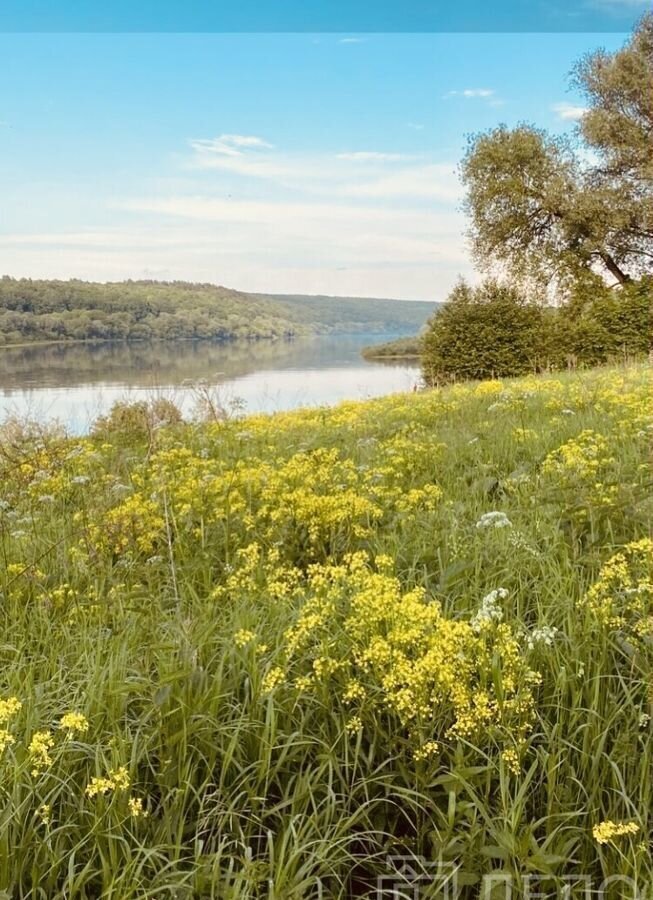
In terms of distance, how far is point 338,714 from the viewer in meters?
1.70

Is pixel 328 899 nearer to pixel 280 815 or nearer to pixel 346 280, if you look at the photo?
pixel 280 815

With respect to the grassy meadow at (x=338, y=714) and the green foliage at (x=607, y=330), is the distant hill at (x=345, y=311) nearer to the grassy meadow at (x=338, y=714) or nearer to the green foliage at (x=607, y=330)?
the green foliage at (x=607, y=330)

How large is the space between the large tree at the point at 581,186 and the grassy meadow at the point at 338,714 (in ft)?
62.5

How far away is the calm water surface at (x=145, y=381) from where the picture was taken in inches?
301

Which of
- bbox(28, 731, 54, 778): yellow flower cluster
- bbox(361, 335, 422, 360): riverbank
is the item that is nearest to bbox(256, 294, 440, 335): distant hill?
bbox(361, 335, 422, 360): riverbank

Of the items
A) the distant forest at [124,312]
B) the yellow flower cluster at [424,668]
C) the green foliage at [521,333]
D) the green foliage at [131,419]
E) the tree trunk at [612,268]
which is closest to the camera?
the yellow flower cluster at [424,668]

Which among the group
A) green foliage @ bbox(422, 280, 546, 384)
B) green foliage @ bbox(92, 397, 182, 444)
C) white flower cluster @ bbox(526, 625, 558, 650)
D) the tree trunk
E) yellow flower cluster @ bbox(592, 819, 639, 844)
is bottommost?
yellow flower cluster @ bbox(592, 819, 639, 844)

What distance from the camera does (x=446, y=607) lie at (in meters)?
2.06

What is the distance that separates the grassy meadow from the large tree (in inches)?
749

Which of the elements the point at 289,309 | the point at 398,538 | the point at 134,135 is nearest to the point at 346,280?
the point at 134,135

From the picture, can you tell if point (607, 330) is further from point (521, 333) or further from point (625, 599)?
point (625, 599)

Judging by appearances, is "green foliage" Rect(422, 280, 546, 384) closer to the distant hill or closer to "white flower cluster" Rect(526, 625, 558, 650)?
"white flower cluster" Rect(526, 625, 558, 650)

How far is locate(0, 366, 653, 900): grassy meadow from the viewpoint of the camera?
53.4 inches

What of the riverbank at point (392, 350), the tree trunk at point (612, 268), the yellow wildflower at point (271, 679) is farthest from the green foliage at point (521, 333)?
the yellow wildflower at point (271, 679)
